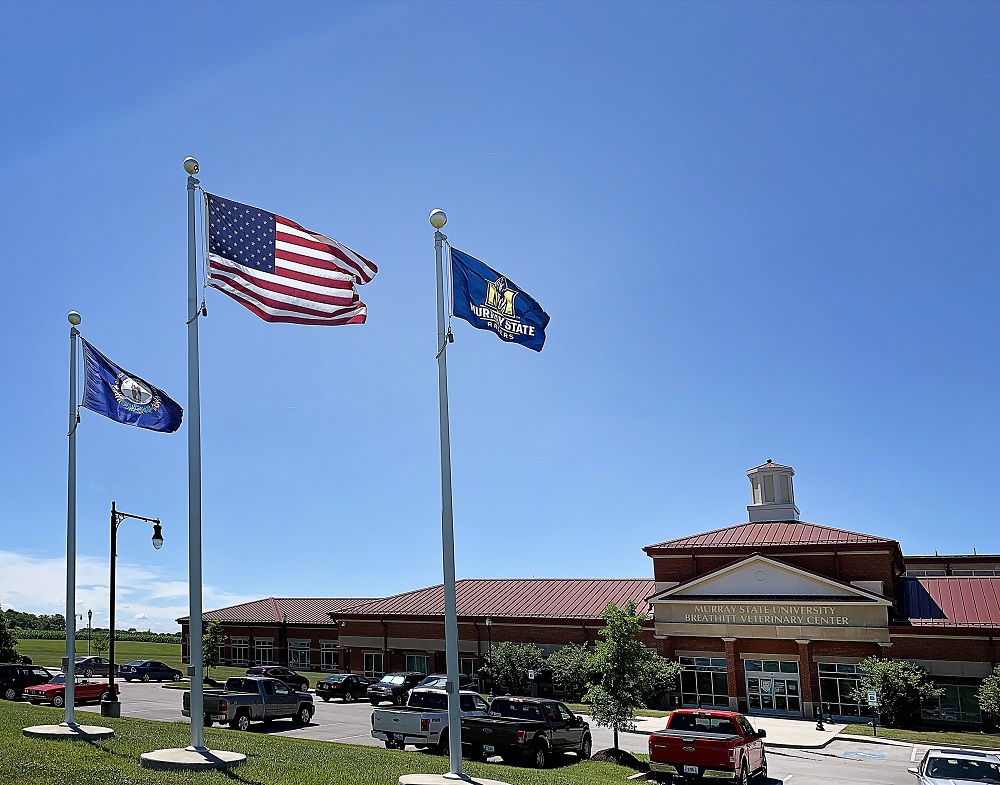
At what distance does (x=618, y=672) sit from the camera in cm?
2750

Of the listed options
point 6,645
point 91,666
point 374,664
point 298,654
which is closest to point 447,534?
point 91,666

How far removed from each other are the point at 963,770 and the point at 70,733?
1778cm

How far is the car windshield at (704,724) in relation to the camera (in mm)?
21156

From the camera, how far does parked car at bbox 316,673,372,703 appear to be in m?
46.3

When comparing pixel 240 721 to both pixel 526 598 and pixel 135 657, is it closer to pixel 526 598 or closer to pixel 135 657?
pixel 526 598

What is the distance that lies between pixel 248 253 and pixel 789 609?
36479mm

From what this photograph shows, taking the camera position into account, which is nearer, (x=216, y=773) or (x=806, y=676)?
(x=216, y=773)

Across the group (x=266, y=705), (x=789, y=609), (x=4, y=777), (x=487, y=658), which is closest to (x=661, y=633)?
(x=789, y=609)

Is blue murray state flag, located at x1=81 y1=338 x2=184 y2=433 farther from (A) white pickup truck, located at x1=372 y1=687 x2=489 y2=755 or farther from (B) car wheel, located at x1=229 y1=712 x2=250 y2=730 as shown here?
(B) car wheel, located at x1=229 y1=712 x2=250 y2=730

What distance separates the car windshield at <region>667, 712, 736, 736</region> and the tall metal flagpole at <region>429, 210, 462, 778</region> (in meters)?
8.80

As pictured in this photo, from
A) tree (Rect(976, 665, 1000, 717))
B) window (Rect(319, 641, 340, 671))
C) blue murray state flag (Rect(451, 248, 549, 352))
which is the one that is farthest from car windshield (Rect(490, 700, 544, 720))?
window (Rect(319, 641, 340, 671))

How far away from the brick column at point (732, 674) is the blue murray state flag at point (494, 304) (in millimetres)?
32382

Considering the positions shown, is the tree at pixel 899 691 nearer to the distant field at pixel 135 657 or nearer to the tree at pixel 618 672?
the tree at pixel 618 672

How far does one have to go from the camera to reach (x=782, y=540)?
1799 inches
